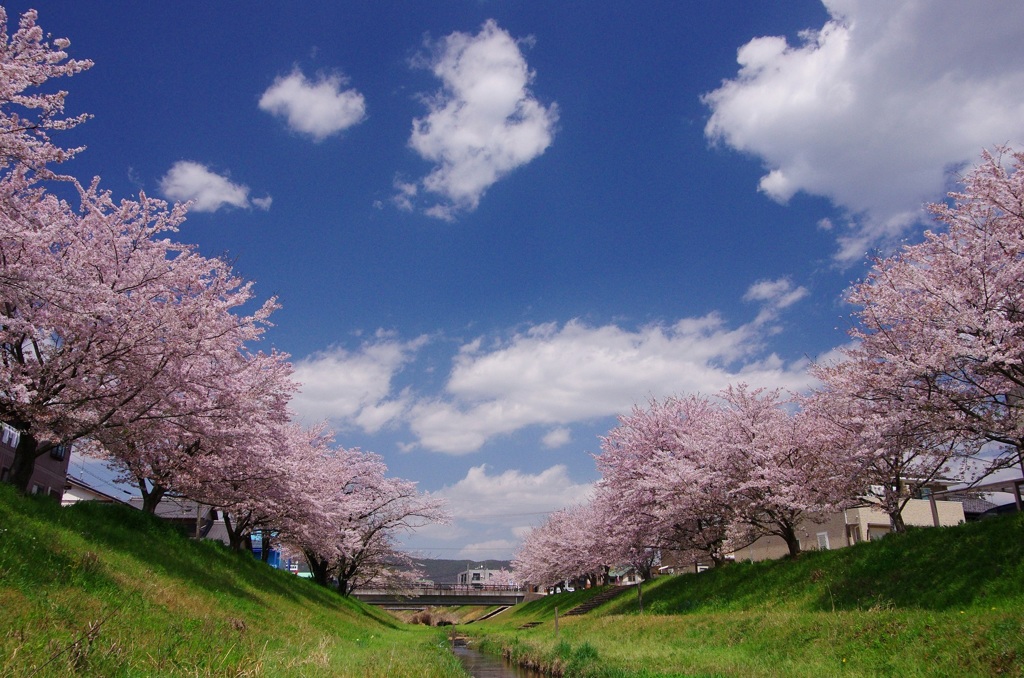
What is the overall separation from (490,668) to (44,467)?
97.9ft

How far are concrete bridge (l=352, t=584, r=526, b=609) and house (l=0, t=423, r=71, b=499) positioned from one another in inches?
1468

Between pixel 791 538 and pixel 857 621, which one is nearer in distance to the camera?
pixel 857 621

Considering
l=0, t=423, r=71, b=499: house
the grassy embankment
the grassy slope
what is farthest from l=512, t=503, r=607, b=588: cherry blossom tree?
l=0, t=423, r=71, b=499: house

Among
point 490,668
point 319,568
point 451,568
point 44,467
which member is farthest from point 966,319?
point 451,568

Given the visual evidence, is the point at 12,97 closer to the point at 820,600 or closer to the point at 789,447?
the point at 820,600

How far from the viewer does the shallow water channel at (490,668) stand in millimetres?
25156

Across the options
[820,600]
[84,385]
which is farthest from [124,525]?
[820,600]

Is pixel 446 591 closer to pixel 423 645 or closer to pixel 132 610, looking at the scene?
pixel 423 645

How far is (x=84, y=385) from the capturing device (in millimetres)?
15453

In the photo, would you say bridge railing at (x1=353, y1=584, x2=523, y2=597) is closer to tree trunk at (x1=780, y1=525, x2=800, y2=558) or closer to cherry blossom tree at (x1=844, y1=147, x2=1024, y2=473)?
tree trunk at (x1=780, y1=525, x2=800, y2=558)

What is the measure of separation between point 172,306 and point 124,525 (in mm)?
6877

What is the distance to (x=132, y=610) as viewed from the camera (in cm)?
1188

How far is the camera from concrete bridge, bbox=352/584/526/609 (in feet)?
251

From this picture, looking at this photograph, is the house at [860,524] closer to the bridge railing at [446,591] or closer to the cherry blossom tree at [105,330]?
the cherry blossom tree at [105,330]
